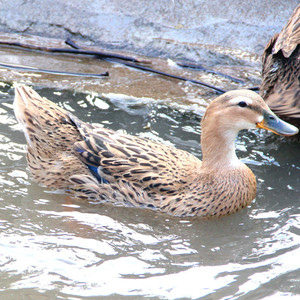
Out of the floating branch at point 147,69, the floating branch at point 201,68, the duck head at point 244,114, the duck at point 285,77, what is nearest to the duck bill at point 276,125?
the duck head at point 244,114

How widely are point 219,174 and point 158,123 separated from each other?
1425 mm

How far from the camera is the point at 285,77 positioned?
18.5 feet

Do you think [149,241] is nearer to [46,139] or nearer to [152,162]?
[152,162]

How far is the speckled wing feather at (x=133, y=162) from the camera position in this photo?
518 cm

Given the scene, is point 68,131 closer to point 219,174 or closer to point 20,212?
point 20,212

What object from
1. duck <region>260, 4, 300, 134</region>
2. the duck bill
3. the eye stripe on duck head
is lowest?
the duck bill

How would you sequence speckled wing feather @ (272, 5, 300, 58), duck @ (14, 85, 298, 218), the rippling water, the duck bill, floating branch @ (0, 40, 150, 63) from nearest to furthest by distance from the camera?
the rippling water < the duck bill < duck @ (14, 85, 298, 218) < speckled wing feather @ (272, 5, 300, 58) < floating branch @ (0, 40, 150, 63)

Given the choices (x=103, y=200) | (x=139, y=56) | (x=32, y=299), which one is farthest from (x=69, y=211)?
(x=139, y=56)

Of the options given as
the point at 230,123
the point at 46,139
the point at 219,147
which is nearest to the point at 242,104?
the point at 230,123

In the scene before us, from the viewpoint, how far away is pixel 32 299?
12.3 ft

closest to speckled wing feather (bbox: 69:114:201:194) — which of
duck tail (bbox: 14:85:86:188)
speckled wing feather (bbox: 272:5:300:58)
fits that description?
duck tail (bbox: 14:85:86:188)

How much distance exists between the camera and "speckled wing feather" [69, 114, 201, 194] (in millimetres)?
5184

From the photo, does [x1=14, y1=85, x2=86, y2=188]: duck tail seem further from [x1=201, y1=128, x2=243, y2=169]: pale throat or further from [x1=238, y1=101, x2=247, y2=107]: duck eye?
[x1=238, y1=101, x2=247, y2=107]: duck eye

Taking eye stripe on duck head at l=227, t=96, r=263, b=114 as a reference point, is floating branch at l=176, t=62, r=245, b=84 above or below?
below
